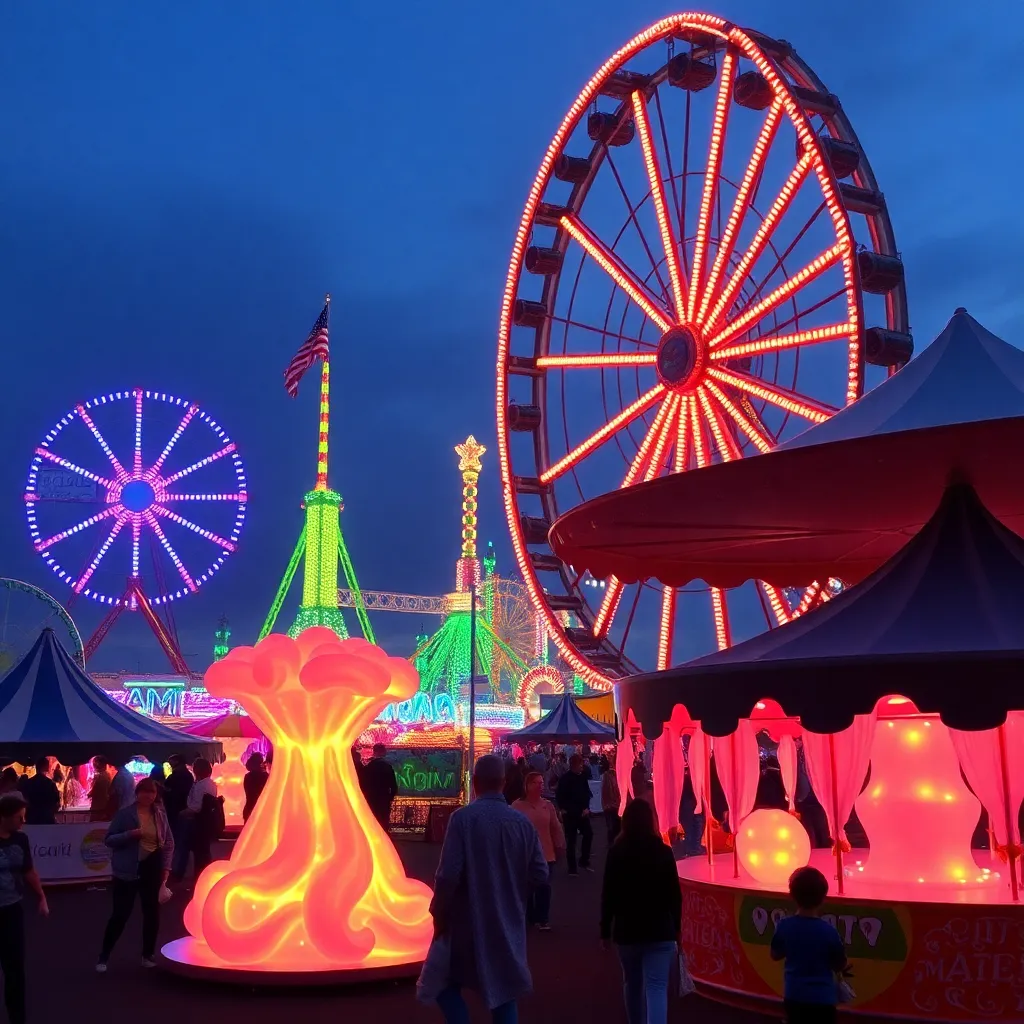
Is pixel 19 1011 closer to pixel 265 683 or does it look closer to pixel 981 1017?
pixel 265 683

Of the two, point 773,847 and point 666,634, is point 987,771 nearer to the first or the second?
point 773,847

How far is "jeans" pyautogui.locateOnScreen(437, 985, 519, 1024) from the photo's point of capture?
16.8 ft

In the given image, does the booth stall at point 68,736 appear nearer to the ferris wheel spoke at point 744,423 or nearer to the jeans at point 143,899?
the jeans at point 143,899

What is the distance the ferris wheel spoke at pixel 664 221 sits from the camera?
19562mm

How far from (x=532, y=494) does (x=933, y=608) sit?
620 inches

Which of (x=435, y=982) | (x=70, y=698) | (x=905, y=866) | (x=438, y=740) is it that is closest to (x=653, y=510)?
(x=905, y=866)

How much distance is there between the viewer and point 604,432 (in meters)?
21.1

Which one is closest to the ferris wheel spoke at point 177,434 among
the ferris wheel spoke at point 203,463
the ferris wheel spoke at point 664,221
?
the ferris wheel spoke at point 203,463

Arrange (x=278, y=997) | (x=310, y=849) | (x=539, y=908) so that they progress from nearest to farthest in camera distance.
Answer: (x=278, y=997) < (x=310, y=849) < (x=539, y=908)

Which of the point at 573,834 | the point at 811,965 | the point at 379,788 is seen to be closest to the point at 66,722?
the point at 379,788

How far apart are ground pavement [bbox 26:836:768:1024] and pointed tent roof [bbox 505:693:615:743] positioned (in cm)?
1613

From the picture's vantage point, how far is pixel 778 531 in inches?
405

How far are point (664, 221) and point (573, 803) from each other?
9.28m

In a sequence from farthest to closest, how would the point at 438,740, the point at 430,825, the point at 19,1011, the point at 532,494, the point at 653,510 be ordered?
1. the point at 438,740
2. the point at 532,494
3. the point at 430,825
4. the point at 653,510
5. the point at 19,1011
